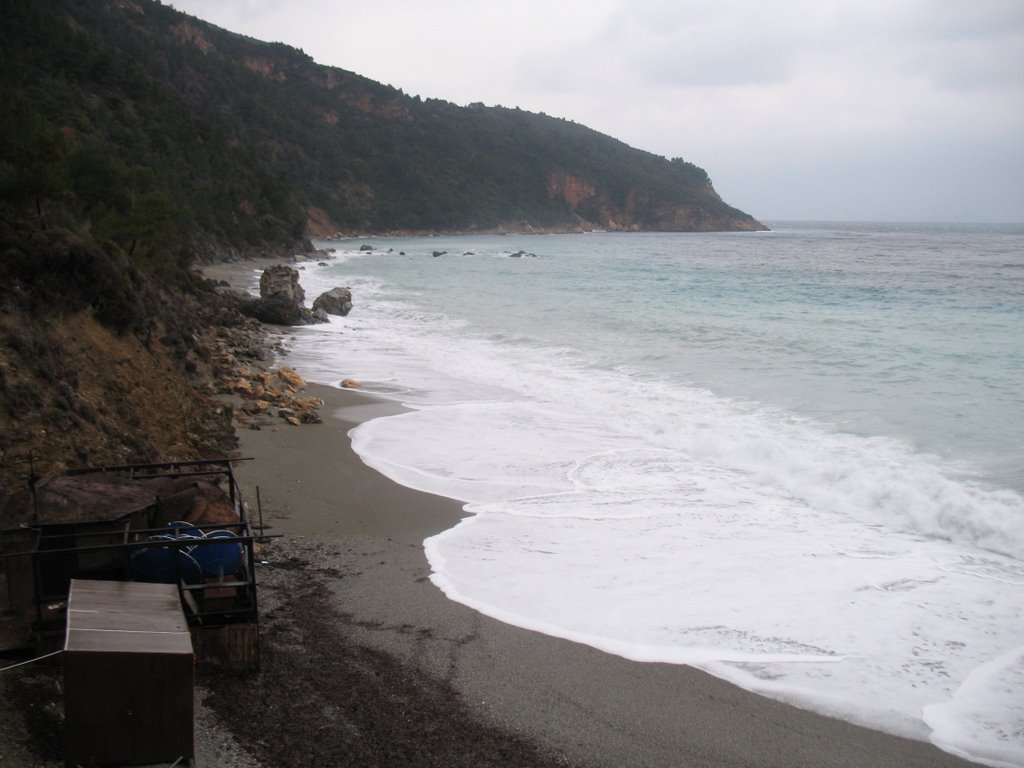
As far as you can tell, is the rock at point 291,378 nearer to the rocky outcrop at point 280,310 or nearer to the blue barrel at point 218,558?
the blue barrel at point 218,558

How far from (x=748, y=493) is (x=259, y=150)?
351ft

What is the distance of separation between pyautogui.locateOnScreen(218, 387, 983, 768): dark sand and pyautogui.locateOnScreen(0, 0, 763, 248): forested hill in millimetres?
9796

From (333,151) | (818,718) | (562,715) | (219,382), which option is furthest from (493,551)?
(333,151)

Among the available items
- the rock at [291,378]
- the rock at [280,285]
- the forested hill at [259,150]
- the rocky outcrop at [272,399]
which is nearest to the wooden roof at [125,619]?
the rocky outcrop at [272,399]

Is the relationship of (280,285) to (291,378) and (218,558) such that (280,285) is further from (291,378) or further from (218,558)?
(218,558)

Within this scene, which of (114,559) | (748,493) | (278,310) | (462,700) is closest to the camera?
(462,700)

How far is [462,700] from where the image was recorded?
4762 mm

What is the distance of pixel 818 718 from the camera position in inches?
192

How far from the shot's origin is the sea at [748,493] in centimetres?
562

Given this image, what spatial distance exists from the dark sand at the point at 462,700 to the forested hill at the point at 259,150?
9796 millimetres

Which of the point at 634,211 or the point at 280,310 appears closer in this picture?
the point at 280,310

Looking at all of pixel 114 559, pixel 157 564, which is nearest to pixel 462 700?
pixel 157 564

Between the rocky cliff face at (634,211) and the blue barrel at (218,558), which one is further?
the rocky cliff face at (634,211)

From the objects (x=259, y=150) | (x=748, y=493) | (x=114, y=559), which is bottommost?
(x=748, y=493)
